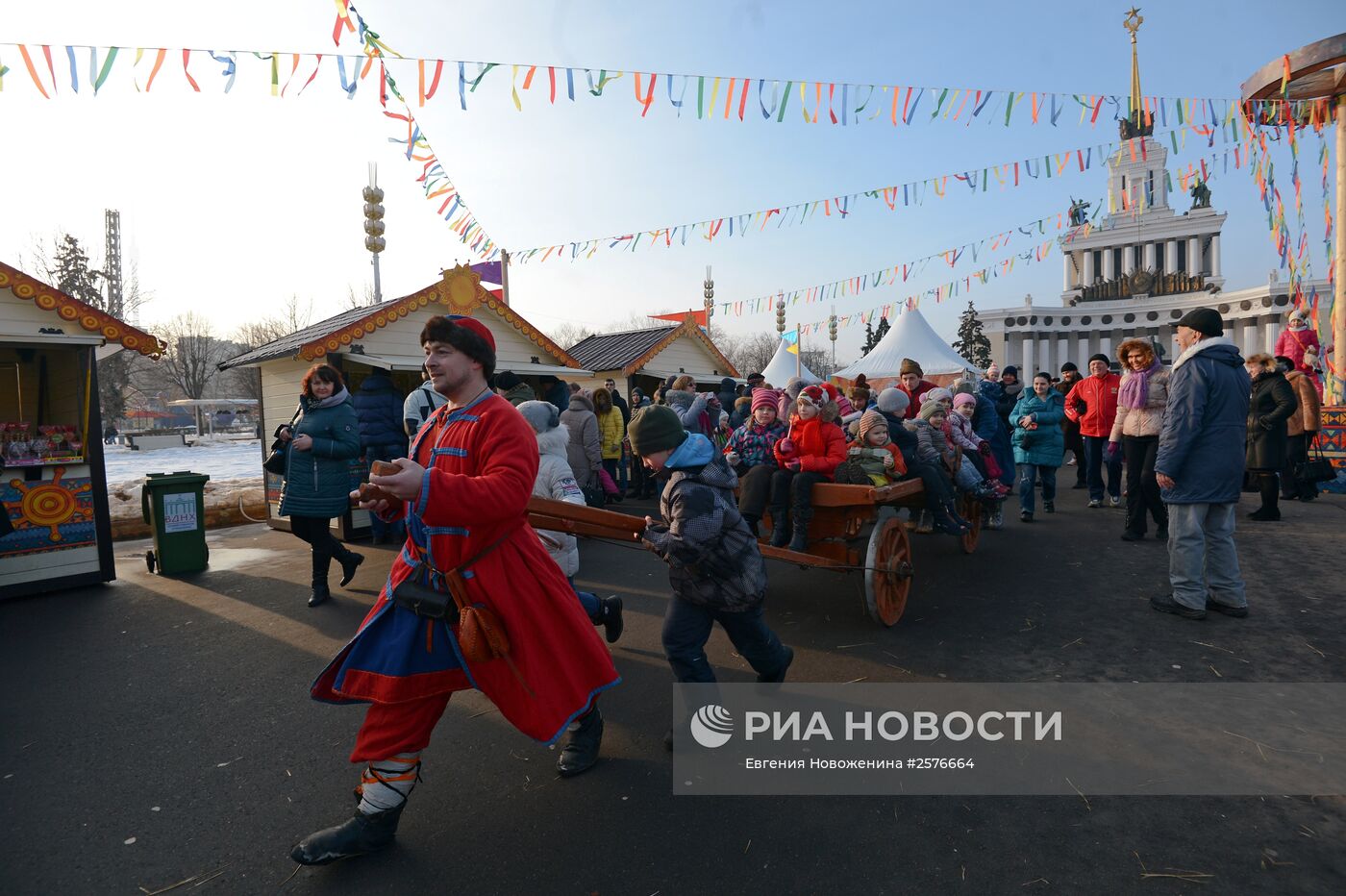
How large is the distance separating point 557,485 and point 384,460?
461cm

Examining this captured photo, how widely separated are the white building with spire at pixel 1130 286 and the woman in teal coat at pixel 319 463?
195ft

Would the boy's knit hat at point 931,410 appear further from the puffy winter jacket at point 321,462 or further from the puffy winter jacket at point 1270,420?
the puffy winter jacket at point 321,462

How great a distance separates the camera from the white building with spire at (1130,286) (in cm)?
5416

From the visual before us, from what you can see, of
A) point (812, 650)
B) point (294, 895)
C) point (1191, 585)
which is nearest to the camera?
point (294, 895)

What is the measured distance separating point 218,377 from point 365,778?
9502 centimetres

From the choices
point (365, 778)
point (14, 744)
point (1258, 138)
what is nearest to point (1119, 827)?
point (365, 778)

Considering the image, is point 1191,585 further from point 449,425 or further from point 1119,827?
point 449,425

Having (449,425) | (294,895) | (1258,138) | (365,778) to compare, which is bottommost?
(294,895)

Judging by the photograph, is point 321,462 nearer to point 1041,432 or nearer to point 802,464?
point 802,464

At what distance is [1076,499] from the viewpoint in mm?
10094

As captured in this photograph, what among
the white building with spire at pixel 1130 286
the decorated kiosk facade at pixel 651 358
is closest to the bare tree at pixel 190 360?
the decorated kiosk facade at pixel 651 358

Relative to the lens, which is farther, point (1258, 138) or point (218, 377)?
point (218, 377)

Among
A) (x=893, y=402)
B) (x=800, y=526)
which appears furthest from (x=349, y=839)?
(x=893, y=402)

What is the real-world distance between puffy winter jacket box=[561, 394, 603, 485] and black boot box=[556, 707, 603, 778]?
541cm
